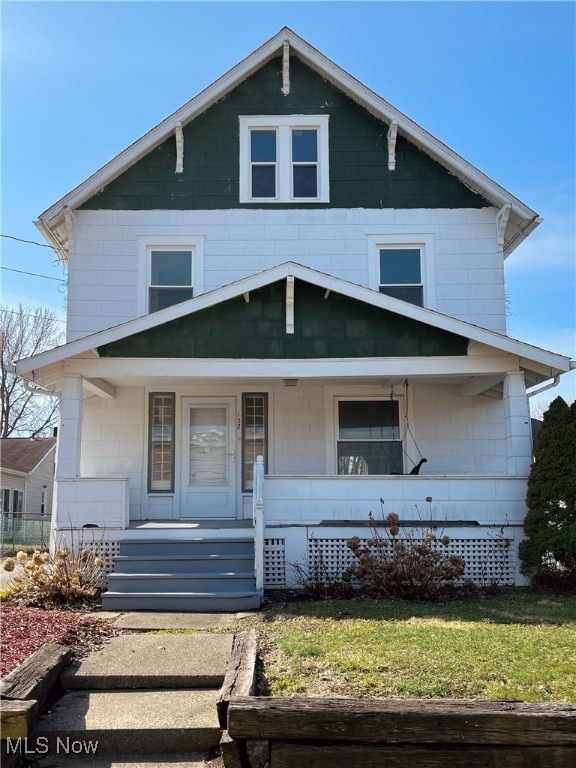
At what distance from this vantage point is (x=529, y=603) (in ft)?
28.0

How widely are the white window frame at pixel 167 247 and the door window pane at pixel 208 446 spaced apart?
2.20m

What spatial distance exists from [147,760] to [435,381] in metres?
8.12

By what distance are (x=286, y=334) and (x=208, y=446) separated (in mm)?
2946

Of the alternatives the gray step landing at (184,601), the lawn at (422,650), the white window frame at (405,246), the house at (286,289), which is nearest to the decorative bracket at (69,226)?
the house at (286,289)

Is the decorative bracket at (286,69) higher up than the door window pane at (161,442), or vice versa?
the decorative bracket at (286,69)

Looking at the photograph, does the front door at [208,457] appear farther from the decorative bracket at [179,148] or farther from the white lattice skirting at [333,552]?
the decorative bracket at [179,148]

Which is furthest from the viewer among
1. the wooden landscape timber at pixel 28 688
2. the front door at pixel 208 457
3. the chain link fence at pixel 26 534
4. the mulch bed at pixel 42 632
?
the chain link fence at pixel 26 534

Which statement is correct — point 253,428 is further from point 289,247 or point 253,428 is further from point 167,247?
point 167,247

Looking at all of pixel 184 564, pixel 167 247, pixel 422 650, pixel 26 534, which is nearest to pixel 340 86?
pixel 167 247

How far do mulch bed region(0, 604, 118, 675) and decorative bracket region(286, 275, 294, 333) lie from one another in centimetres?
485

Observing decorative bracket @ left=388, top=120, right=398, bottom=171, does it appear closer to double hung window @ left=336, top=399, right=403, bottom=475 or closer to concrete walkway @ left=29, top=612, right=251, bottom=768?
double hung window @ left=336, top=399, right=403, bottom=475

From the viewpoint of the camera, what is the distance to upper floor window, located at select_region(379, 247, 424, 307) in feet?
41.8

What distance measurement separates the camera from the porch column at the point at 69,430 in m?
10.3

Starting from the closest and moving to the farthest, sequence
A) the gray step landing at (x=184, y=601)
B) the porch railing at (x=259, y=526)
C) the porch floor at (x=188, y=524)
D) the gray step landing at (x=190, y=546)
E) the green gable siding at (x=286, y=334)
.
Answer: the gray step landing at (x=184, y=601), the porch railing at (x=259, y=526), the gray step landing at (x=190, y=546), the porch floor at (x=188, y=524), the green gable siding at (x=286, y=334)
